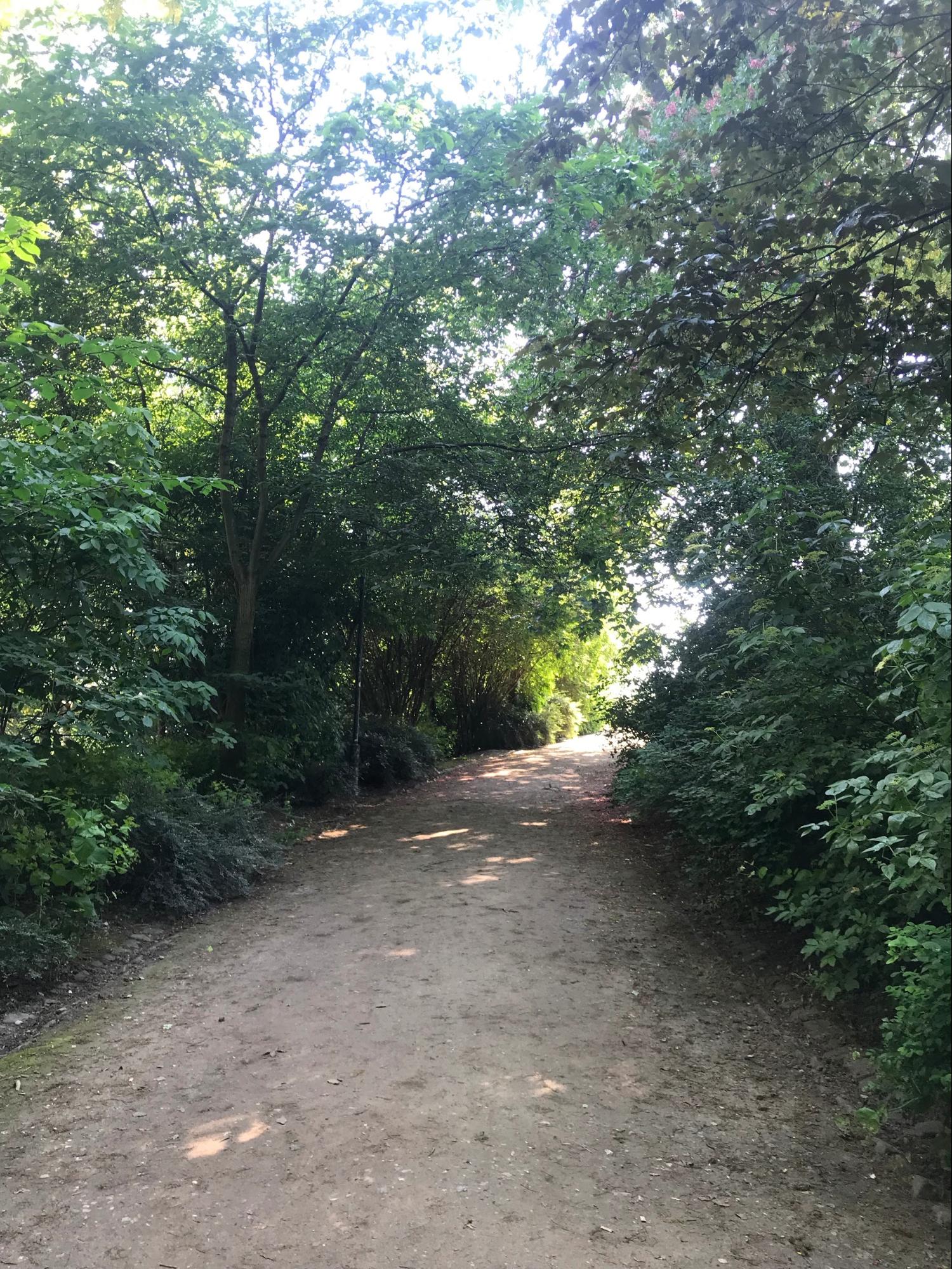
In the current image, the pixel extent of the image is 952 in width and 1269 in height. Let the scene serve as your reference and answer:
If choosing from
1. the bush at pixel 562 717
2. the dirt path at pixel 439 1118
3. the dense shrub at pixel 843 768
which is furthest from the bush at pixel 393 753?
the bush at pixel 562 717

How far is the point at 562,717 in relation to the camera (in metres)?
23.5

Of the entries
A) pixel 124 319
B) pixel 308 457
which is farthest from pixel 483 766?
pixel 124 319

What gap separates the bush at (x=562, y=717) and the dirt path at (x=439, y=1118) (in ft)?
51.4

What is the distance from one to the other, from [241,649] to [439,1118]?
7731 millimetres

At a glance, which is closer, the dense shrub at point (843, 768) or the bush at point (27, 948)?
the dense shrub at point (843, 768)

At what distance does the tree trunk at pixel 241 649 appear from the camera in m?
10.5

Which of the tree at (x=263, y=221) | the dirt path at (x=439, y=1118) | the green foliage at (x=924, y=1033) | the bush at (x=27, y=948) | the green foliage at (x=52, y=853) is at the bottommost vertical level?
the dirt path at (x=439, y=1118)

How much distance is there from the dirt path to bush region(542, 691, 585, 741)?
51.4 ft

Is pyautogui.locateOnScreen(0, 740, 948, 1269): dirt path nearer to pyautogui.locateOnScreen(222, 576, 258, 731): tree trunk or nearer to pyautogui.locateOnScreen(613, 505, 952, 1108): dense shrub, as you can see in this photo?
pyautogui.locateOnScreen(613, 505, 952, 1108): dense shrub

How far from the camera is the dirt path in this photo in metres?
2.79

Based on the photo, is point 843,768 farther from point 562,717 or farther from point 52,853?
point 562,717

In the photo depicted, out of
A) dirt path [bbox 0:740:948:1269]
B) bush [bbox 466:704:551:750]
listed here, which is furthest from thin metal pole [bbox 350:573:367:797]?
bush [bbox 466:704:551:750]

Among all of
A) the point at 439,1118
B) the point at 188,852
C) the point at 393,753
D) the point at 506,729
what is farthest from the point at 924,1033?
the point at 506,729

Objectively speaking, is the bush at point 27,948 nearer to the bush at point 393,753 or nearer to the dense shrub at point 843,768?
the dense shrub at point 843,768
